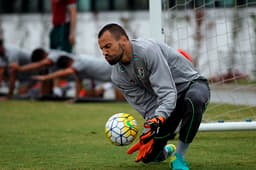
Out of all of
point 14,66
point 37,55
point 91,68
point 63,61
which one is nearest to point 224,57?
point 91,68

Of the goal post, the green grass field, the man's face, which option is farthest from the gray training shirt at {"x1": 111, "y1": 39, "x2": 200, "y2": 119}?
the goal post

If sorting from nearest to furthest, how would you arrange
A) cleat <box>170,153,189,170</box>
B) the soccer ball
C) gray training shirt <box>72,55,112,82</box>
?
cleat <box>170,153,189,170</box>, the soccer ball, gray training shirt <box>72,55,112,82</box>

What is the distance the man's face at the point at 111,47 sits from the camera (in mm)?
4422

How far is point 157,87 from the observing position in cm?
443

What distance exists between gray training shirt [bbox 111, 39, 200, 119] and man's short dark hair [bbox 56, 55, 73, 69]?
6562 millimetres

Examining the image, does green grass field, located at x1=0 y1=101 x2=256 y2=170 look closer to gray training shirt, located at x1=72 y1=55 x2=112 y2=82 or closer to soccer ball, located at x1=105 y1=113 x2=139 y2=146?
soccer ball, located at x1=105 y1=113 x2=139 y2=146

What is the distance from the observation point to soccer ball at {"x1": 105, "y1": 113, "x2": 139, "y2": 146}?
4660 mm

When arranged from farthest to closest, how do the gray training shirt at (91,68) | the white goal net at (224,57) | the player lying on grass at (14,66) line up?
the player lying on grass at (14,66)
the gray training shirt at (91,68)
the white goal net at (224,57)

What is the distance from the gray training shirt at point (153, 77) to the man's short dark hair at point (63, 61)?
6.56 metres

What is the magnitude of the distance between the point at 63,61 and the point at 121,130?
22.8ft

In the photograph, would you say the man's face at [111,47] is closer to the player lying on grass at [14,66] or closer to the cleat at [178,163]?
the cleat at [178,163]

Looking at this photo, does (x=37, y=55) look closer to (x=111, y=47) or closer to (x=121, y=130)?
(x=121, y=130)

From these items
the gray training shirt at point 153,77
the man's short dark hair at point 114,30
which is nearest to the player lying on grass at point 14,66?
the gray training shirt at point 153,77

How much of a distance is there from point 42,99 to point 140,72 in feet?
26.3
